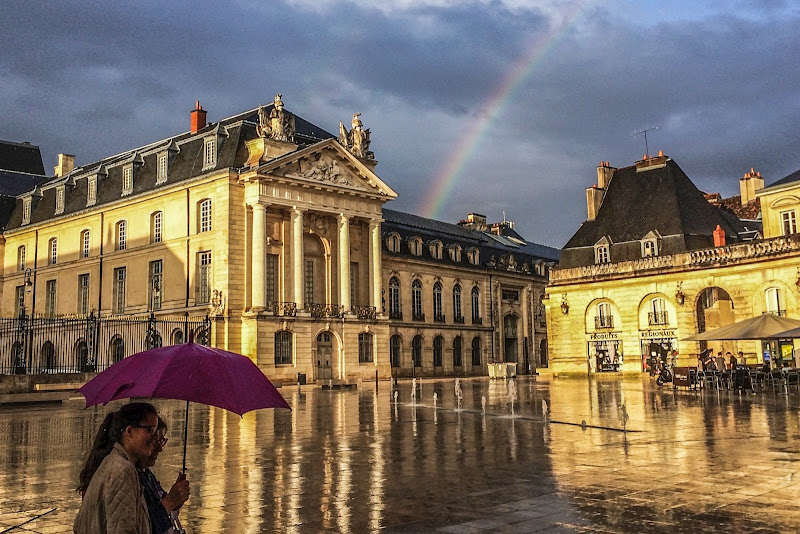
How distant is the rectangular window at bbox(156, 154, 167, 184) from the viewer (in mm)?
49281

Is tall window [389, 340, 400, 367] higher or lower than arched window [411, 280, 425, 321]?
lower

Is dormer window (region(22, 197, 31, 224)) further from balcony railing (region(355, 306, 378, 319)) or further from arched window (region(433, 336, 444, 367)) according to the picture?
arched window (region(433, 336, 444, 367))

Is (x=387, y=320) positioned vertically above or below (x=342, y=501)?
above

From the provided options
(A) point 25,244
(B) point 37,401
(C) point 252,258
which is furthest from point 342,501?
(A) point 25,244

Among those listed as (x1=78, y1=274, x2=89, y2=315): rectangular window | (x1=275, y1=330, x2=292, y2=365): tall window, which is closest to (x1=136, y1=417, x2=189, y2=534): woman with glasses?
(x1=275, y1=330, x2=292, y2=365): tall window

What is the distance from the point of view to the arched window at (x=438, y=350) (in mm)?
59844

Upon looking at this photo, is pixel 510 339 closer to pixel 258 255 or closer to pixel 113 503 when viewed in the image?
pixel 258 255

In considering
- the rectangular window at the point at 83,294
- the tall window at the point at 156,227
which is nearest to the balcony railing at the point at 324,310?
the tall window at the point at 156,227

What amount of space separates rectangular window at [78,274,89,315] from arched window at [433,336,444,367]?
25.2m

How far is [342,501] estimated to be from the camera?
331 inches

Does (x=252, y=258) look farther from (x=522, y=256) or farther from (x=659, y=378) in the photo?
(x=522, y=256)

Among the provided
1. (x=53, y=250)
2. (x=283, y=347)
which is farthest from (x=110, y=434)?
(x=53, y=250)

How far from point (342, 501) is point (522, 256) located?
64.7 metres

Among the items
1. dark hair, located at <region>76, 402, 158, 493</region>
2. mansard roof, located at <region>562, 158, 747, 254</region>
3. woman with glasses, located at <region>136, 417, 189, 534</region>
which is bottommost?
woman with glasses, located at <region>136, 417, 189, 534</region>
